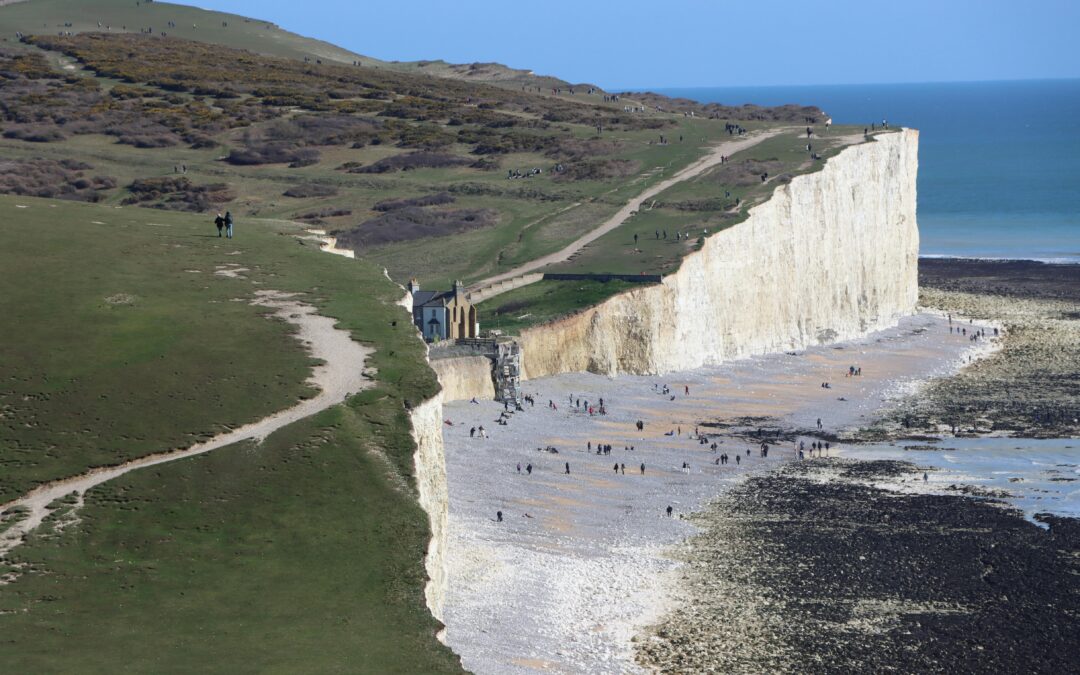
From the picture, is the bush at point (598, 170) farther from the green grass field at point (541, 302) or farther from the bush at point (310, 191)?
the green grass field at point (541, 302)

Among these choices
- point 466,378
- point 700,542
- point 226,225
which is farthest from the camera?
point 466,378

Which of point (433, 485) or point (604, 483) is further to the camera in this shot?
point (604, 483)

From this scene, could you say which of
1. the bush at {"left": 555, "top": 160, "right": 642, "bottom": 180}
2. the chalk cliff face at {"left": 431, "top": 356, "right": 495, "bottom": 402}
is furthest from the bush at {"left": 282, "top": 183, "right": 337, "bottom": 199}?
the chalk cliff face at {"left": 431, "top": 356, "right": 495, "bottom": 402}

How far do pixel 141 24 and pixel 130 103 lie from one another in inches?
1811

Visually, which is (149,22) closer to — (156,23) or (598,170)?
(156,23)

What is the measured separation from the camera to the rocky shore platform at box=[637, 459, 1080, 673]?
44969mm

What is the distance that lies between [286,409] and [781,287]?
60698 mm

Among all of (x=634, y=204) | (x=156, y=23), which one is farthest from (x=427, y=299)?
(x=156, y=23)

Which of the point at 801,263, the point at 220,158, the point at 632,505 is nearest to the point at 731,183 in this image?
the point at 801,263

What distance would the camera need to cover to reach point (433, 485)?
4547cm

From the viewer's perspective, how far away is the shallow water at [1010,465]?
62656mm

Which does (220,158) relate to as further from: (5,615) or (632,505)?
(5,615)

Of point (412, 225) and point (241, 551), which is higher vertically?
point (412, 225)

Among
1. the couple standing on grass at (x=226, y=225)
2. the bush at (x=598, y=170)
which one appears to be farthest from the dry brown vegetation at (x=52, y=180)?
the couple standing on grass at (x=226, y=225)
